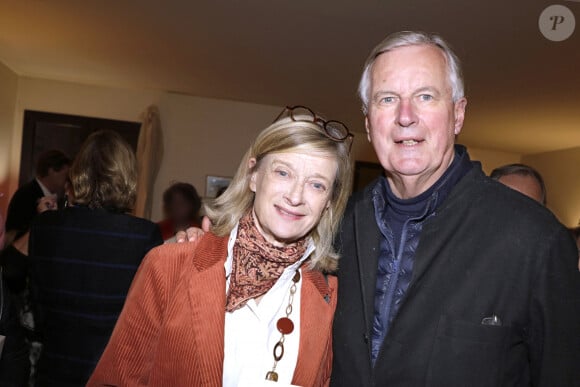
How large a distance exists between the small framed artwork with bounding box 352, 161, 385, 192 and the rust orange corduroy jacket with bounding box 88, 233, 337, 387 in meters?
8.76

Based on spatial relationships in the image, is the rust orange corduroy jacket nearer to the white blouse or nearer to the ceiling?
the white blouse

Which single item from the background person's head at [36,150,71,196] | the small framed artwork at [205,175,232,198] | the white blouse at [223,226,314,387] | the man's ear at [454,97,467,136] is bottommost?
the white blouse at [223,226,314,387]

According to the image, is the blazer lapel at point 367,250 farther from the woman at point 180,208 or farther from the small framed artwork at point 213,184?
the small framed artwork at point 213,184

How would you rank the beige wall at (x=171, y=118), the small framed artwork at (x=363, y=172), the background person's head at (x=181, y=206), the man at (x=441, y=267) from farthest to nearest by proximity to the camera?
the small framed artwork at (x=363, y=172)
the beige wall at (x=171, y=118)
the background person's head at (x=181, y=206)
the man at (x=441, y=267)

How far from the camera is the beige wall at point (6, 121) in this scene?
24.7ft

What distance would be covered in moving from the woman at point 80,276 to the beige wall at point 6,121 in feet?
Result: 19.2

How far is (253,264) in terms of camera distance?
185cm

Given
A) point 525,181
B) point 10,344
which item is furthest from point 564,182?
point 10,344

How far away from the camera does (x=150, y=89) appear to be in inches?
336

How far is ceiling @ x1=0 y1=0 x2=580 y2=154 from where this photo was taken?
14.6ft

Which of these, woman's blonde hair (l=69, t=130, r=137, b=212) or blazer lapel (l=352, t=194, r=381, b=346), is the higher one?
woman's blonde hair (l=69, t=130, r=137, b=212)

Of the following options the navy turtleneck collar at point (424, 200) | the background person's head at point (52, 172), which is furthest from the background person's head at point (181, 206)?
the navy turtleneck collar at point (424, 200)

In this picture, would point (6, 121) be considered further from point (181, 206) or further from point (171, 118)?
point (181, 206)

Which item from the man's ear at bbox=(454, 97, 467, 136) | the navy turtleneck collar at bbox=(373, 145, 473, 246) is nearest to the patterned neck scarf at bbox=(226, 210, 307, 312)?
the navy turtleneck collar at bbox=(373, 145, 473, 246)
